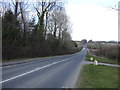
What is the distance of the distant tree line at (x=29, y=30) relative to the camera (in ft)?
105

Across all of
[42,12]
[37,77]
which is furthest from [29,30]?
[37,77]

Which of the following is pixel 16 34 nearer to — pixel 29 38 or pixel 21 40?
pixel 21 40

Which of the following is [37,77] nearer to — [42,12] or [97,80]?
[97,80]

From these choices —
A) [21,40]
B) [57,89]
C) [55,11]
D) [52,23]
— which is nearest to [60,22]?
[52,23]

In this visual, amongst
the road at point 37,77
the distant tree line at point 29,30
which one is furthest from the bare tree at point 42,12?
the road at point 37,77

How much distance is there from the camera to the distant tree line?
31.9 metres

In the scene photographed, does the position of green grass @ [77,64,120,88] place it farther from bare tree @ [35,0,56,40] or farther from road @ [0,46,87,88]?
bare tree @ [35,0,56,40]

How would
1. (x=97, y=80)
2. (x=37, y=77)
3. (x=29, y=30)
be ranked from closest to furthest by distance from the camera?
(x=97, y=80) < (x=37, y=77) < (x=29, y=30)

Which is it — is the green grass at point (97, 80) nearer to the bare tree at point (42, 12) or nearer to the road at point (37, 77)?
the road at point (37, 77)

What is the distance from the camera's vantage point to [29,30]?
150 feet

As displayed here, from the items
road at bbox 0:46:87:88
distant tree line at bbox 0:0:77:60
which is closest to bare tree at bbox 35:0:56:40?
distant tree line at bbox 0:0:77:60

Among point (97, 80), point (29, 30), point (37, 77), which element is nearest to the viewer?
point (97, 80)

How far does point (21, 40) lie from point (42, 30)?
45.7ft

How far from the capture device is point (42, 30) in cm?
5172
